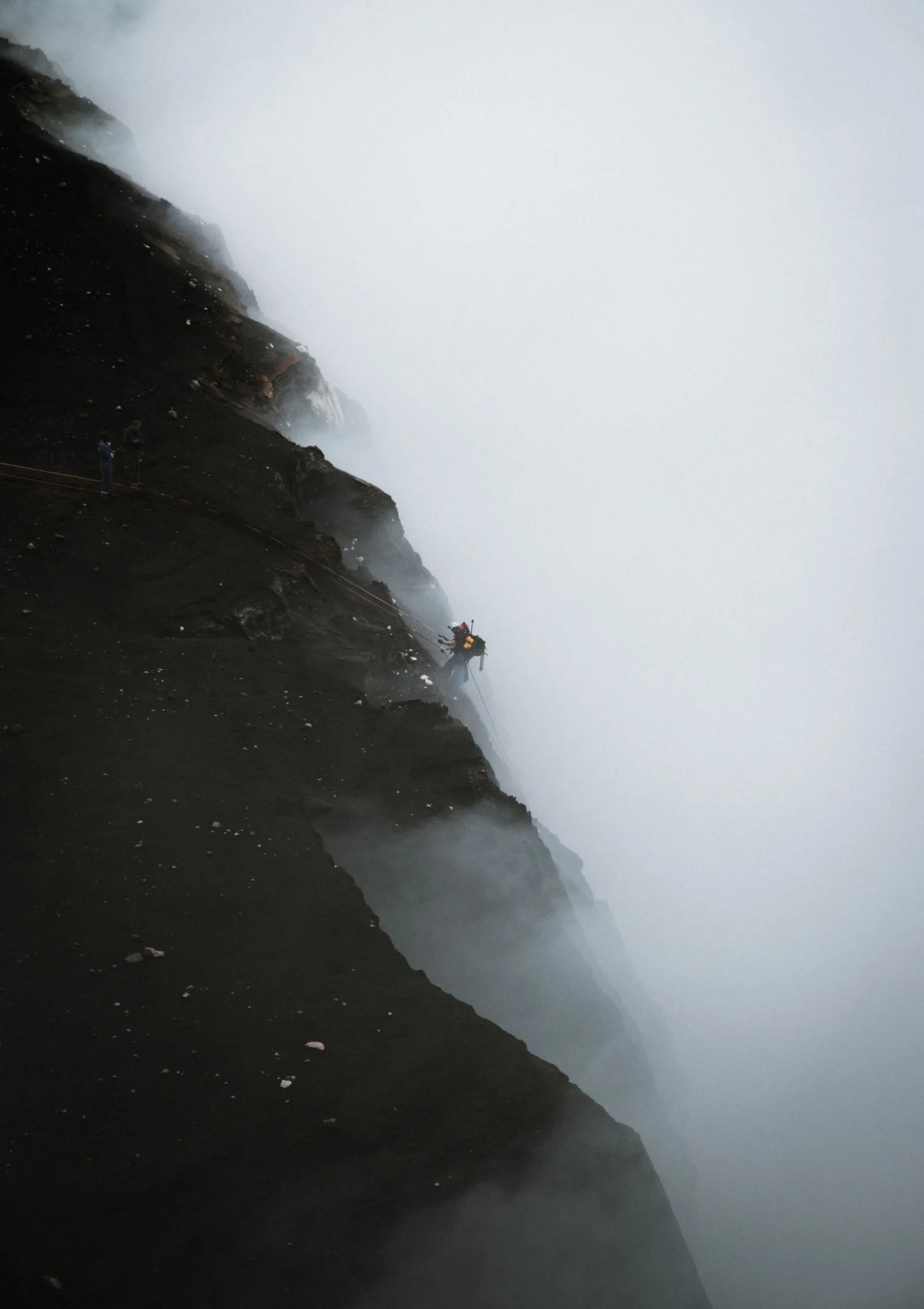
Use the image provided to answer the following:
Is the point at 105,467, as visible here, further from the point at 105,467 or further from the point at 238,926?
the point at 238,926

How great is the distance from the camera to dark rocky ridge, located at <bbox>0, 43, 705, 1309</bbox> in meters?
8.55

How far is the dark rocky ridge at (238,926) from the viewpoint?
8547mm

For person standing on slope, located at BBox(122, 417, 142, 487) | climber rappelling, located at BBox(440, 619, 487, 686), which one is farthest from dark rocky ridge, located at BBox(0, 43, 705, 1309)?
climber rappelling, located at BBox(440, 619, 487, 686)

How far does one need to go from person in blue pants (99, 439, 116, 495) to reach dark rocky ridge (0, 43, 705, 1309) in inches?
17.3

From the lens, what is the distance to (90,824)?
11.6 metres

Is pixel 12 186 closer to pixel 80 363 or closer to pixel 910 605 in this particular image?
pixel 80 363

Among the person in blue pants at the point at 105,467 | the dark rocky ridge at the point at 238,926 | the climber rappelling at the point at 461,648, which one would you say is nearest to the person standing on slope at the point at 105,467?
the person in blue pants at the point at 105,467

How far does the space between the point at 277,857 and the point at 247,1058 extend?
3.16 m

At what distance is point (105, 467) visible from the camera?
1664cm

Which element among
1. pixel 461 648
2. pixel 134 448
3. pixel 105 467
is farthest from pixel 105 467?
pixel 461 648

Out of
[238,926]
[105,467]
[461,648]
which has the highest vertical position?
[105,467]

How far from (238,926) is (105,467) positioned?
9644 mm

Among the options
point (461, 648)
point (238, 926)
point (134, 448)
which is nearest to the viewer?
point (238, 926)

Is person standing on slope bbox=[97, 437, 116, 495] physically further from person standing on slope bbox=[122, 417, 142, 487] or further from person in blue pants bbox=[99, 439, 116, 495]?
person standing on slope bbox=[122, 417, 142, 487]
